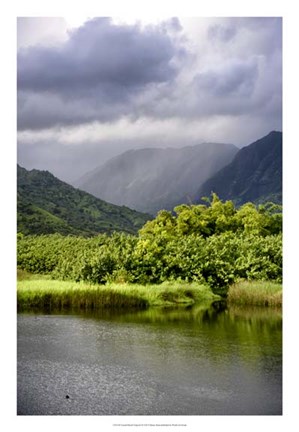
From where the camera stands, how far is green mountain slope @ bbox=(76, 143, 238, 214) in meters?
13.0

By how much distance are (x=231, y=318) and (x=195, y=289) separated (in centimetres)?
286

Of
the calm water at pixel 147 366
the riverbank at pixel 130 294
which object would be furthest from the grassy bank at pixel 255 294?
the calm water at pixel 147 366

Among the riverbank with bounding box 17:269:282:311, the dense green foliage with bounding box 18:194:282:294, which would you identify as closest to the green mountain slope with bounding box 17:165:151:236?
the dense green foliage with bounding box 18:194:282:294

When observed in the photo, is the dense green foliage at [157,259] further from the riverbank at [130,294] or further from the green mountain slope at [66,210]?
the green mountain slope at [66,210]

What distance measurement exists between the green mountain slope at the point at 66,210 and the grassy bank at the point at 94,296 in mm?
9452

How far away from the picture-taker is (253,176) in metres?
15.9

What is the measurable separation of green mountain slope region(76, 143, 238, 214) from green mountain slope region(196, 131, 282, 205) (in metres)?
0.39

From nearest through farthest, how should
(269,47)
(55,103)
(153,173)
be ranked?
1. (269,47)
2. (55,103)
3. (153,173)

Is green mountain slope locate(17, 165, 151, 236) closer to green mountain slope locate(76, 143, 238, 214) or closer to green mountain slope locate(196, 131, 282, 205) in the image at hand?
green mountain slope locate(76, 143, 238, 214)

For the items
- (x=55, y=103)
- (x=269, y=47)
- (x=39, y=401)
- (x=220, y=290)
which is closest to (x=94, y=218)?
(x=220, y=290)

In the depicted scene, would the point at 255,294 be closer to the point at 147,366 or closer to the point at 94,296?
the point at 94,296

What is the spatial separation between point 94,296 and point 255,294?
3949mm

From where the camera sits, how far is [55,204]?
27609mm
